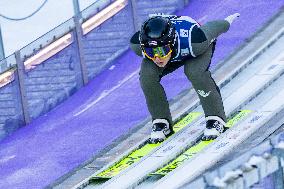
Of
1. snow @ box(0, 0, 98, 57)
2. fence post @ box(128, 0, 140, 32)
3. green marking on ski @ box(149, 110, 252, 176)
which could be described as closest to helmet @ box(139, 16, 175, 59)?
green marking on ski @ box(149, 110, 252, 176)

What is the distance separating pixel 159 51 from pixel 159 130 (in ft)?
2.89

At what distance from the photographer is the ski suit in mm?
7297

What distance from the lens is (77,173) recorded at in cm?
762

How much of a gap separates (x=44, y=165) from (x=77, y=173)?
24.1 inches

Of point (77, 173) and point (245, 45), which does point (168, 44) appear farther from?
point (245, 45)

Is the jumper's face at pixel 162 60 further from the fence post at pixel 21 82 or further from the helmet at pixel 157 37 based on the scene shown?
the fence post at pixel 21 82

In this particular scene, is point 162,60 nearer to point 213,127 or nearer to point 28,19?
point 213,127

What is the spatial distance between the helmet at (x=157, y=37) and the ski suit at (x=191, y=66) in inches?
5.4

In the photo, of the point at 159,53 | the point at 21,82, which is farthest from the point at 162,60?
the point at 21,82

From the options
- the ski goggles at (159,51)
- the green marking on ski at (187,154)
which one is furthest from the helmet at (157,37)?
the green marking on ski at (187,154)

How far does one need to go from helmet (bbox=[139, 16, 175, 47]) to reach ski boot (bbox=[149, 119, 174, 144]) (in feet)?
2.77

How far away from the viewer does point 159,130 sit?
304 inches

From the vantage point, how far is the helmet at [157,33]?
277 inches

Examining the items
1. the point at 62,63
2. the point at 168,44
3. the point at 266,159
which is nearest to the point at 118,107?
the point at 62,63
